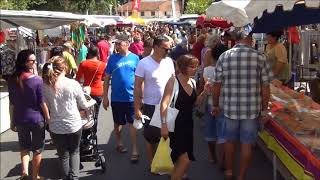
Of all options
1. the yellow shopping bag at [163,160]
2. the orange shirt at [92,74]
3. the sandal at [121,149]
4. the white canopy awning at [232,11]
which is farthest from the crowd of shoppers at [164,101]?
the sandal at [121,149]

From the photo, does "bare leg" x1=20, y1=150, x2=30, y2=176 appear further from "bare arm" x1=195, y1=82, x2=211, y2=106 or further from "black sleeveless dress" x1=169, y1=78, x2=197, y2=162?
"bare arm" x1=195, y1=82, x2=211, y2=106

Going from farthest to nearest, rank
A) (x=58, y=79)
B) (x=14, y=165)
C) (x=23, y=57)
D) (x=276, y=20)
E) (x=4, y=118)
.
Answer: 1. (x=4, y=118)
2. (x=276, y=20)
3. (x=14, y=165)
4. (x=23, y=57)
5. (x=58, y=79)

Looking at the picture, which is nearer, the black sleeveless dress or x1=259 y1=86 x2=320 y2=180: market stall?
x1=259 y1=86 x2=320 y2=180: market stall

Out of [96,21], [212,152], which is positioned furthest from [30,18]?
[96,21]

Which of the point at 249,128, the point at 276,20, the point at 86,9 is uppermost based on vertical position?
the point at 86,9

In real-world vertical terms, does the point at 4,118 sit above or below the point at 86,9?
below

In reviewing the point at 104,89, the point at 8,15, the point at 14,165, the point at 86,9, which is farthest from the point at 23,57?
the point at 86,9

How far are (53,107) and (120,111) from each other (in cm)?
197

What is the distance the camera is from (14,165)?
23.0 feet

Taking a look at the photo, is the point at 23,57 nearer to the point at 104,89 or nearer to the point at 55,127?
the point at 55,127

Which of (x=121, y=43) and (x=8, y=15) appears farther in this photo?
(x=121, y=43)

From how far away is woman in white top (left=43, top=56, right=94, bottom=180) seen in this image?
517cm

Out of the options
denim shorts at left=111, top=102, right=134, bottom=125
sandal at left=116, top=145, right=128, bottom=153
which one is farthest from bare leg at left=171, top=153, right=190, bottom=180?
sandal at left=116, top=145, right=128, bottom=153

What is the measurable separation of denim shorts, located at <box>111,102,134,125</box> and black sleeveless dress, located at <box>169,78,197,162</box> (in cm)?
207
